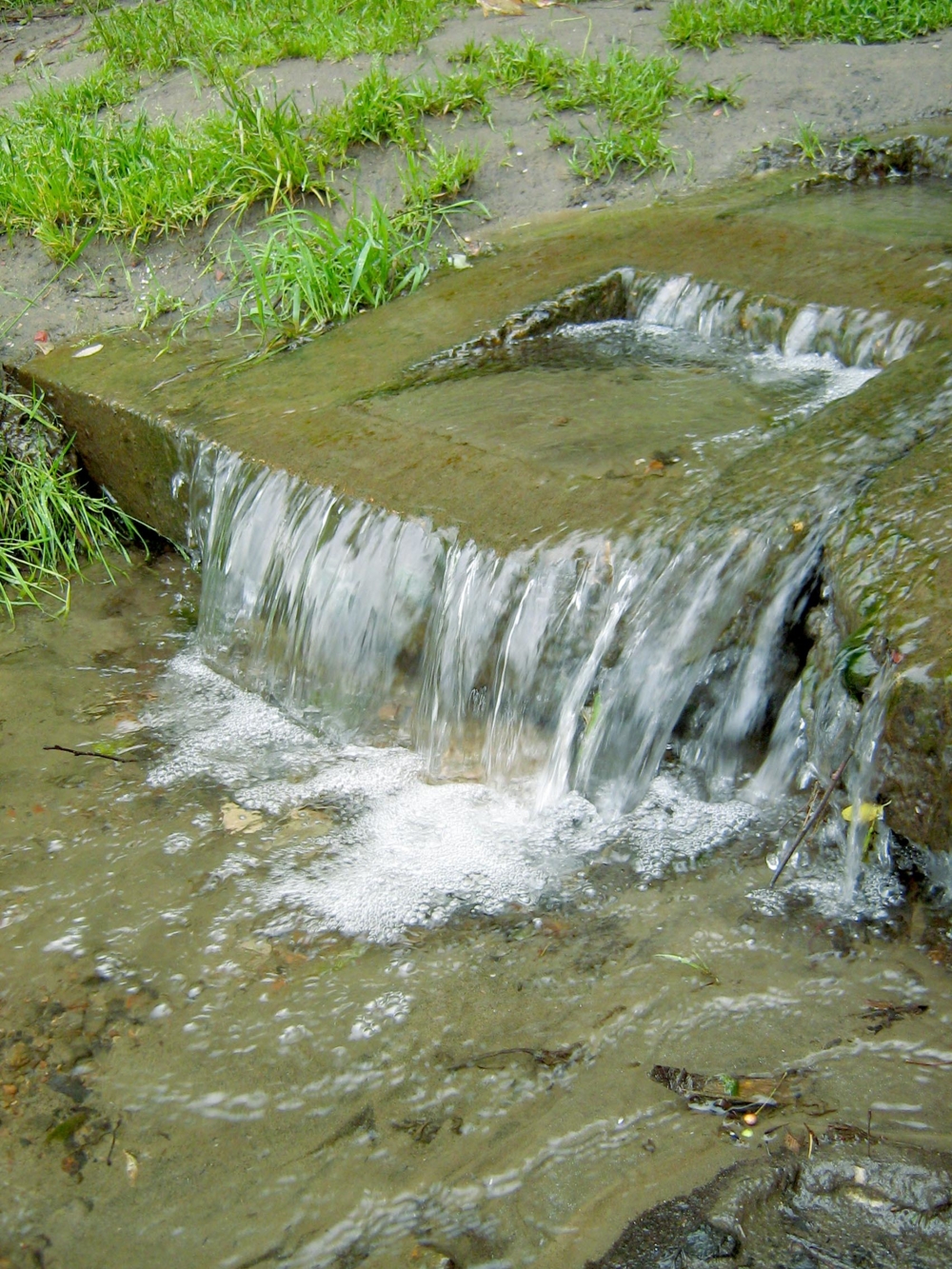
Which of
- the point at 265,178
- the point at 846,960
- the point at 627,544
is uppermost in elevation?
the point at 265,178

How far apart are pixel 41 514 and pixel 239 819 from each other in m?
1.73

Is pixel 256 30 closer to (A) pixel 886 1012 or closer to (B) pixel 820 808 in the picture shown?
(B) pixel 820 808

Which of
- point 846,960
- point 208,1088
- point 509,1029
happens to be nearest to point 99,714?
point 208,1088

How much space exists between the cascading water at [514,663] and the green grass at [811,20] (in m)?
2.84

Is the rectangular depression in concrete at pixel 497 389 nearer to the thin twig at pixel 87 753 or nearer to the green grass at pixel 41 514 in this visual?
the green grass at pixel 41 514

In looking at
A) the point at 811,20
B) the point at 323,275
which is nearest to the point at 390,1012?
the point at 323,275

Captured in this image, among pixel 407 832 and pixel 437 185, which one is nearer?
pixel 407 832

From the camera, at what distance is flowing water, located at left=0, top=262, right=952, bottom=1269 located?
6.00 feet

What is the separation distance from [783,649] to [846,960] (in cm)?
69

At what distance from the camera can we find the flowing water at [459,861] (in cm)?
183

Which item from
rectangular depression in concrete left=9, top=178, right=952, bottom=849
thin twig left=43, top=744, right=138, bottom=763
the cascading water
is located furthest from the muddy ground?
thin twig left=43, top=744, right=138, bottom=763

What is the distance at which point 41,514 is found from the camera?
3.90m

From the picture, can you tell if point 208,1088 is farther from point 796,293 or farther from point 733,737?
point 796,293

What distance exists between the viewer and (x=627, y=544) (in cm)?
257
